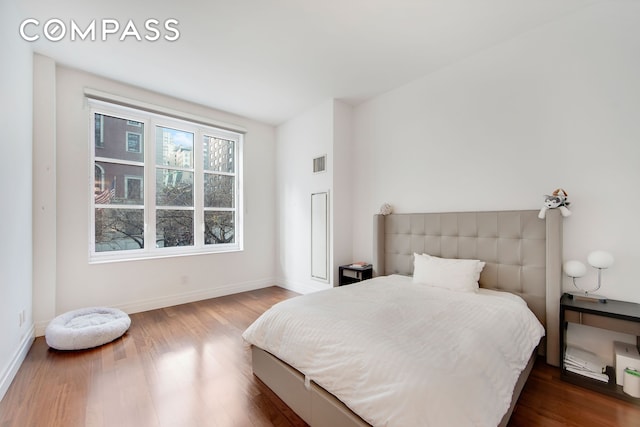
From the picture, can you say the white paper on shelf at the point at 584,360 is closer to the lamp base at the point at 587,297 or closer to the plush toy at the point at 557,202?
the lamp base at the point at 587,297

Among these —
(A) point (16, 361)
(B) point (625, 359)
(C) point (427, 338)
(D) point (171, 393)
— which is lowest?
(D) point (171, 393)

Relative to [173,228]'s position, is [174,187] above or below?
above

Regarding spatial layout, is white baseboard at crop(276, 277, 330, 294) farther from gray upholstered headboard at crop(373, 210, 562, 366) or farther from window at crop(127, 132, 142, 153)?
window at crop(127, 132, 142, 153)

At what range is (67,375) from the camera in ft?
6.80

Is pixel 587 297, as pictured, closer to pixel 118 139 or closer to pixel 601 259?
pixel 601 259

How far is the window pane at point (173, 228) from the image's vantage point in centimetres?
377

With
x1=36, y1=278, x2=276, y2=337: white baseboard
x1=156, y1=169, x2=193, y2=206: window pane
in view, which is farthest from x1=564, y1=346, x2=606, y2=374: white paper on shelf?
x1=156, y1=169, x2=193, y2=206: window pane

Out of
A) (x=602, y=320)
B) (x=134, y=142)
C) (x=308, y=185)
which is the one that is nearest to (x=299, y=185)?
(x=308, y=185)

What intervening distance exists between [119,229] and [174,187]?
0.88m

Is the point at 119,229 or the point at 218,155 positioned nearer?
the point at 119,229

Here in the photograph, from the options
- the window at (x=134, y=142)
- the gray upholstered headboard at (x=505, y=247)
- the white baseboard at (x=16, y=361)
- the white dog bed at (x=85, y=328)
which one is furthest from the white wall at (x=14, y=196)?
the gray upholstered headboard at (x=505, y=247)

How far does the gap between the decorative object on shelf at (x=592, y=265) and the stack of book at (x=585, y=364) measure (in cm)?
44

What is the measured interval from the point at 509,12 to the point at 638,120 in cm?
127

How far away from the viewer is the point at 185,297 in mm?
3834
